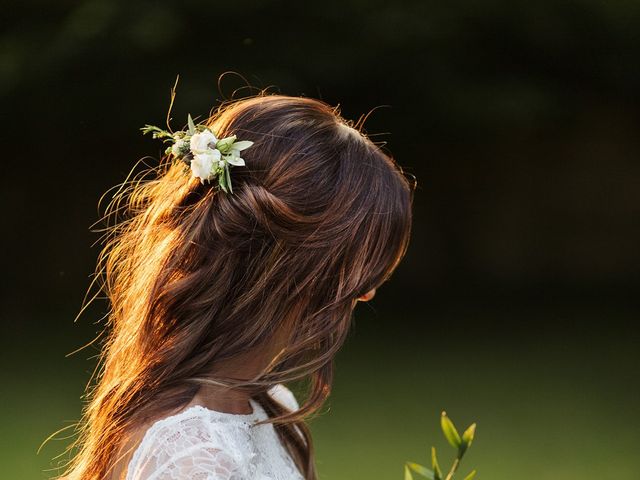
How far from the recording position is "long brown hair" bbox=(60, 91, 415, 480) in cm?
127

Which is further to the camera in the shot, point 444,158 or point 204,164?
point 444,158

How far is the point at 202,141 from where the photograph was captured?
1.29 meters

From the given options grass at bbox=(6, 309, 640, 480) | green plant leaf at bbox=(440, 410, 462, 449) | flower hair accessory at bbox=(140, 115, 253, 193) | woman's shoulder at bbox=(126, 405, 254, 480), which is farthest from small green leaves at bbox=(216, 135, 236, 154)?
grass at bbox=(6, 309, 640, 480)

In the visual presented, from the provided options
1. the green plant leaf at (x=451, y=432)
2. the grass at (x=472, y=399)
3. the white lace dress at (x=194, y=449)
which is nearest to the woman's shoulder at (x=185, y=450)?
the white lace dress at (x=194, y=449)

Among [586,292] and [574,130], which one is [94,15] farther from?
[586,292]

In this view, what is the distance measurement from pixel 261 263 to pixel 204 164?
15 centimetres

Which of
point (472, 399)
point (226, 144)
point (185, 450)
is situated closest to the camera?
point (185, 450)

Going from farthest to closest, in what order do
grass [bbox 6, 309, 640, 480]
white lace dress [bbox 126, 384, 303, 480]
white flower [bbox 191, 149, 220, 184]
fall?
grass [bbox 6, 309, 640, 480] → white flower [bbox 191, 149, 220, 184] → white lace dress [bbox 126, 384, 303, 480]

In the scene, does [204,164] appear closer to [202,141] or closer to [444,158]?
[202,141]

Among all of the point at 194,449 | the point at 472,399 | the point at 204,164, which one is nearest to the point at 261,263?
the point at 204,164

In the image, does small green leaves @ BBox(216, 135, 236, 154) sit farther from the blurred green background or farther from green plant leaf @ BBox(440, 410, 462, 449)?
the blurred green background

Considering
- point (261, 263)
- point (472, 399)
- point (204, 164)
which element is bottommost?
point (472, 399)

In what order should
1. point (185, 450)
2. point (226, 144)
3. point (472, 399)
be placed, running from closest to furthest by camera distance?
1. point (185, 450)
2. point (226, 144)
3. point (472, 399)

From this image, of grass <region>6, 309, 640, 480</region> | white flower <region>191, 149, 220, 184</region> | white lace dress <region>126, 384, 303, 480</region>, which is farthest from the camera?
grass <region>6, 309, 640, 480</region>
